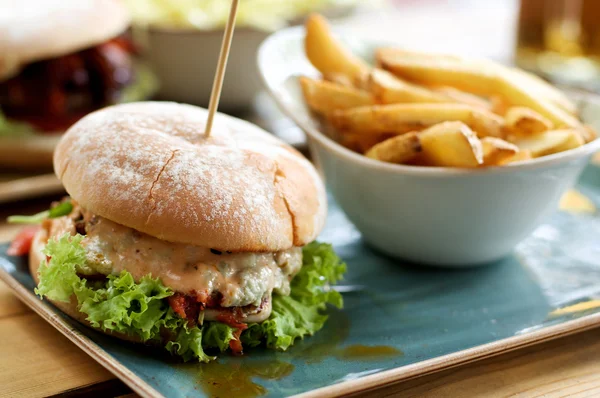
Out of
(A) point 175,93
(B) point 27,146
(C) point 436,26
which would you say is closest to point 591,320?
(B) point 27,146

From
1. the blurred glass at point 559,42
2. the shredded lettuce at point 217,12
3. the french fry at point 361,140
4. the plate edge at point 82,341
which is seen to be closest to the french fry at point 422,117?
the french fry at point 361,140

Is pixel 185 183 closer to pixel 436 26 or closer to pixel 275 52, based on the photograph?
pixel 275 52

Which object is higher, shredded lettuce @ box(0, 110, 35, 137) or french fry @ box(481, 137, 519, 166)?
french fry @ box(481, 137, 519, 166)

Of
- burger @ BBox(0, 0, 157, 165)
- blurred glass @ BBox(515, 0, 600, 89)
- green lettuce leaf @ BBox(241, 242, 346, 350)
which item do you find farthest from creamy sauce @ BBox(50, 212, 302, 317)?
blurred glass @ BBox(515, 0, 600, 89)

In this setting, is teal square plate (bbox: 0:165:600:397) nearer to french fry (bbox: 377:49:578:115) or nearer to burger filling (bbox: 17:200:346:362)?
burger filling (bbox: 17:200:346:362)

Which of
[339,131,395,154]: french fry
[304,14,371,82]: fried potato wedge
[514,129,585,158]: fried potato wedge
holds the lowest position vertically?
[339,131,395,154]: french fry

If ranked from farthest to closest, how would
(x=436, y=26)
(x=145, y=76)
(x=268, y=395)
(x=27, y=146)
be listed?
(x=436, y=26) → (x=145, y=76) → (x=27, y=146) → (x=268, y=395)

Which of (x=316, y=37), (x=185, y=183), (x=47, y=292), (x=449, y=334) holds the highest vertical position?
(x=316, y=37)
